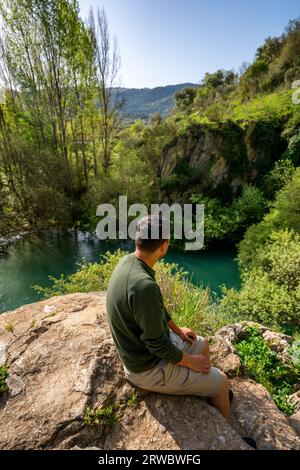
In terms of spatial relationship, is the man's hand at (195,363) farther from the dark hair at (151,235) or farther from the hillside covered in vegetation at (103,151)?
the hillside covered in vegetation at (103,151)

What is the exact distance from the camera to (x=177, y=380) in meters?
2.06

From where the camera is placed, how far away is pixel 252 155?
16.5 m

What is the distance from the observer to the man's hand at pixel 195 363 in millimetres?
2008

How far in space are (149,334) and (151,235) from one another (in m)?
0.69

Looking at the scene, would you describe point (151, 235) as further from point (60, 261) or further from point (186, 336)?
point (60, 261)

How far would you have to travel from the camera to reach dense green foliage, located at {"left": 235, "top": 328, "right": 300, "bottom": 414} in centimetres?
339

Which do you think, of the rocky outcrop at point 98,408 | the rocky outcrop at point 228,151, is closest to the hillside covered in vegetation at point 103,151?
the rocky outcrop at point 228,151

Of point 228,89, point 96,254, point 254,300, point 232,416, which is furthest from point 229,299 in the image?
point 228,89

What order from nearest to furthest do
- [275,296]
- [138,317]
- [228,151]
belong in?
[138,317] → [275,296] → [228,151]

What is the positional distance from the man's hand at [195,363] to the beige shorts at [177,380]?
0.05 meters

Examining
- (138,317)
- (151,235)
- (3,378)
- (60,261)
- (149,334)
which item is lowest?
(60,261)

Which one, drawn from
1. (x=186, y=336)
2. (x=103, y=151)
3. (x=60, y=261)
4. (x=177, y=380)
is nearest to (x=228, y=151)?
(x=103, y=151)

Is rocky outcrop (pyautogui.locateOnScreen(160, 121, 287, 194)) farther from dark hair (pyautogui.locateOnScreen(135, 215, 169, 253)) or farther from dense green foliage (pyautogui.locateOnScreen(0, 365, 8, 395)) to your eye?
dense green foliage (pyautogui.locateOnScreen(0, 365, 8, 395))
